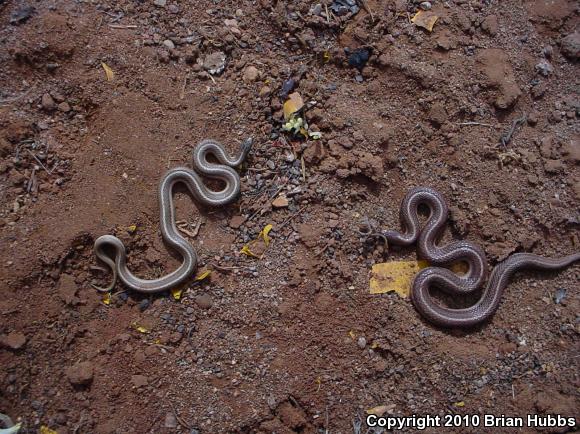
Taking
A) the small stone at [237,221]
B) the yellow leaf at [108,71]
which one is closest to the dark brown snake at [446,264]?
the small stone at [237,221]

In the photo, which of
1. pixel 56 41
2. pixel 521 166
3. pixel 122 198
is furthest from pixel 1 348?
pixel 521 166

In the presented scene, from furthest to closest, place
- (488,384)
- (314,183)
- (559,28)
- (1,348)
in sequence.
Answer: (559,28), (314,183), (488,384), (1,348)

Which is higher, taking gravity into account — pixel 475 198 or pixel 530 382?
pixel 475 198

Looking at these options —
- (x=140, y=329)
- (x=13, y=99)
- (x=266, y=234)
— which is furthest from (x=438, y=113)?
(x=13, y=99)

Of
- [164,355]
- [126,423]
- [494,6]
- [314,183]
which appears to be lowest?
[126,423]

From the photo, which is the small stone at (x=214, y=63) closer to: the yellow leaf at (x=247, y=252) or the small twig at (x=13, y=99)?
the small twig at (x=13, y=99)

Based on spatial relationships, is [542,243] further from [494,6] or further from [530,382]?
[494,6]
